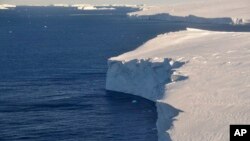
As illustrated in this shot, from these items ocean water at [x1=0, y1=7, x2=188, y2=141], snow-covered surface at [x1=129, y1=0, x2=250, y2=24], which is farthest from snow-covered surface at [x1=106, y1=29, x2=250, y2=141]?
snow-covered surface at [x1=129, y1=0, x2=250, y2=24]

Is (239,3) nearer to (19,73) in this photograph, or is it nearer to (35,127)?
(19,73)

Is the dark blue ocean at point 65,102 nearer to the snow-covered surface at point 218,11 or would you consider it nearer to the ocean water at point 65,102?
the ocean water at point 65,102

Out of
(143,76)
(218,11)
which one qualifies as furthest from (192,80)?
(218,11)

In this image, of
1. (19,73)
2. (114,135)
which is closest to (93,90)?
(19,73)

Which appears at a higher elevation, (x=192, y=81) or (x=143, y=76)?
(x=192, y=81)

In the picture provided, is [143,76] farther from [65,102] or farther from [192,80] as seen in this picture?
[192,80]

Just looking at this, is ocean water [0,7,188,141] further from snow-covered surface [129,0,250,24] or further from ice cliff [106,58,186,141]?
snow-covered surface [129,0,250,24]

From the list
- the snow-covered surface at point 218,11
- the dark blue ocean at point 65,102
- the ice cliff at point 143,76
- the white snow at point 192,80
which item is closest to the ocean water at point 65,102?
the dark blue ocean at point 65,102

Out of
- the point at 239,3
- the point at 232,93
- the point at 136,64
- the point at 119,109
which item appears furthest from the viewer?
the point at 239,3
